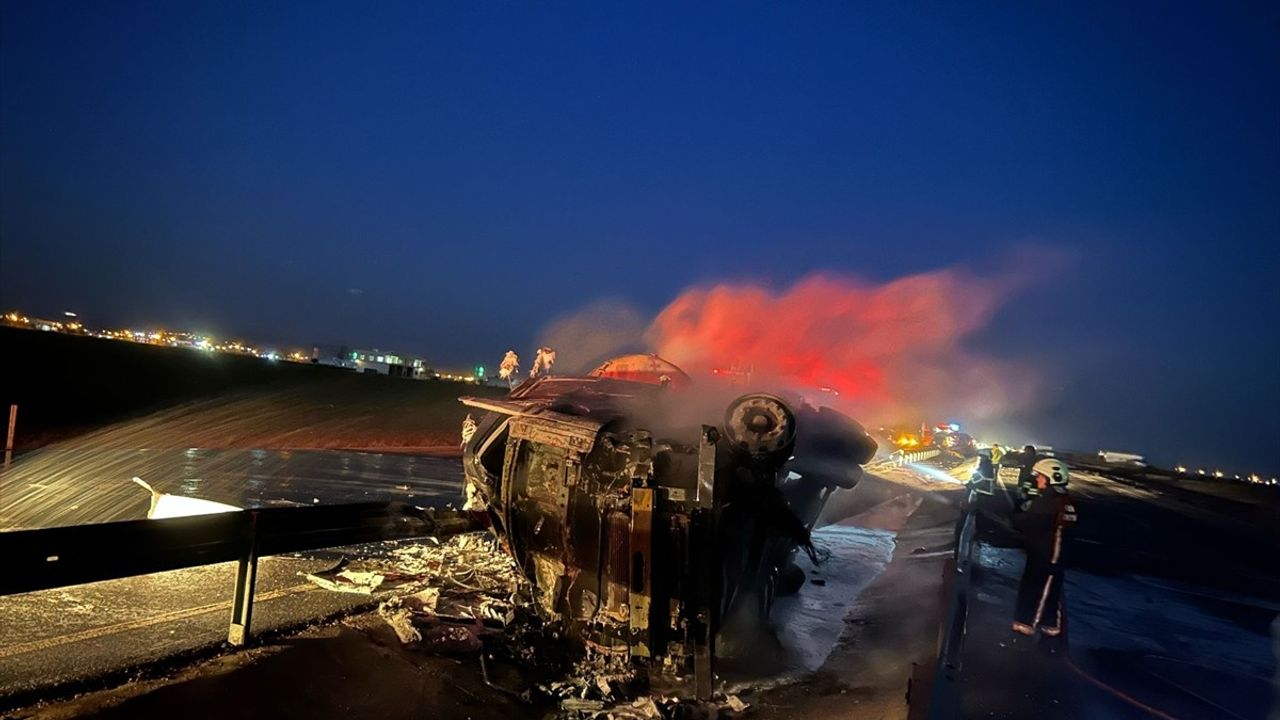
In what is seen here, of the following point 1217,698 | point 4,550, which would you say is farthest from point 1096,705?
point 4,550

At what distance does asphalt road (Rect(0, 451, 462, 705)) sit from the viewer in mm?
4340

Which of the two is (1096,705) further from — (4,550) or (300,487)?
(300,487)

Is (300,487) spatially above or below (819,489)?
below

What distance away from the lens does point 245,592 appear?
475 cm

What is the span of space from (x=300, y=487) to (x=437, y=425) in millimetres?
16852

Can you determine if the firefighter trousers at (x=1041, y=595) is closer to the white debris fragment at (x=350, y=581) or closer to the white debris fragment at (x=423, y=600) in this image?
the white debris fragment at (x=423, y=600)

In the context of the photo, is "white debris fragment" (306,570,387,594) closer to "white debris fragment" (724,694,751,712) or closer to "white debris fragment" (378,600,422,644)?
"white debris fragment" (378,600,422,644)

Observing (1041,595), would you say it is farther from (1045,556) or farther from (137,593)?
(137,593)

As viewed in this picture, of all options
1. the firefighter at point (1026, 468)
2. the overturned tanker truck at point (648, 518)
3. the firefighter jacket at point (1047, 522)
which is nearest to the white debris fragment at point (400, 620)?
the overturned tanker truck at point (648, 518)

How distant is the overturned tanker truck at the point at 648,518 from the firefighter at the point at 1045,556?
2863mm

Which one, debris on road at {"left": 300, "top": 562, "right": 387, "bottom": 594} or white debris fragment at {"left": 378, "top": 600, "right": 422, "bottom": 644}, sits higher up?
white debris fragment at {"left": 378, "top": 600, "right": 422, "bottom": 644}

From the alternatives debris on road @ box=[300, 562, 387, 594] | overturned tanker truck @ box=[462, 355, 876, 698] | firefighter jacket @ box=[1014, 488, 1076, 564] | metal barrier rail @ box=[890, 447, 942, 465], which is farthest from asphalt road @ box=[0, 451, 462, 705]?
metal barrier rail @ box=[890, 447, 942, 465]

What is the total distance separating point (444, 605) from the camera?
5.89 metres

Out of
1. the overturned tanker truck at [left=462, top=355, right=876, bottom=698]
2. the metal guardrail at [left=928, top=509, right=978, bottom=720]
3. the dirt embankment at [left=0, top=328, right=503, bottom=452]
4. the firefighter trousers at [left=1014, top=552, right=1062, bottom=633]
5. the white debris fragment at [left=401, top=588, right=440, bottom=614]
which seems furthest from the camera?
the dirt embankment at [left=0, top=328, right=503, bottom=452]
